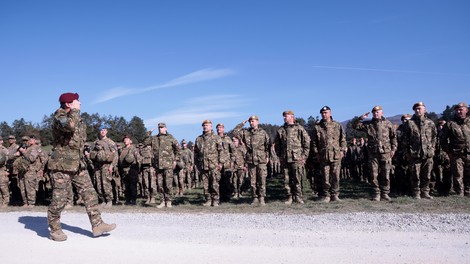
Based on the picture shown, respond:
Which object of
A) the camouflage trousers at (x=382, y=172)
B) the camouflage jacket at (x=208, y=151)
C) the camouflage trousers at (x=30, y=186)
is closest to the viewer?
the camouflage trousers at (x=382, y=172)

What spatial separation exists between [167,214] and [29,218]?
2862 mm

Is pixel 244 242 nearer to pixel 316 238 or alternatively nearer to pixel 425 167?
pixel 316 238

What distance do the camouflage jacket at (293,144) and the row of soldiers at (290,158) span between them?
3 centimetres

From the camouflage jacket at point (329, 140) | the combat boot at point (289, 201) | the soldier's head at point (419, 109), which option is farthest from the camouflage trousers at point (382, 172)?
the combat boot at point (289, 201)

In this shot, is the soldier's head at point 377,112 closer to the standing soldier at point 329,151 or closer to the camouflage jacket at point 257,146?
the standing soldier at point 329,151

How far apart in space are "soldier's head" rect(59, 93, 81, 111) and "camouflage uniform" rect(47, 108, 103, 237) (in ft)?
0.28

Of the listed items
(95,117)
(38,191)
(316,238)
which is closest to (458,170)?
(316,238)

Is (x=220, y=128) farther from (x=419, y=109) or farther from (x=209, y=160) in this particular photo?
(x=419, y=109)

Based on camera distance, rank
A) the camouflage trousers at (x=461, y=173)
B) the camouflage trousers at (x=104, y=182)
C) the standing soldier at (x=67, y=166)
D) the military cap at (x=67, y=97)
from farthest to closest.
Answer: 1. the camouflage trousers at (x=104, y=182)
2. the camouflage trousers at (x=461, y=173)
3. the military cap at (x=67, y=97)
4. the standing soldier at (x=67, y=166)

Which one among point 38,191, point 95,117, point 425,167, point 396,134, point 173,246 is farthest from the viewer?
point 95,117

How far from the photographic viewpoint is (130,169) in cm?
1129

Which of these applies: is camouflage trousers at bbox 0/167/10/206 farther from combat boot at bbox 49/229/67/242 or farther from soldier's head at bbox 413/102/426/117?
soldier's head at bbox 413/102/426/117

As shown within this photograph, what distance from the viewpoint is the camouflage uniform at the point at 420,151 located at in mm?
9172

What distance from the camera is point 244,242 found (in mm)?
5078
